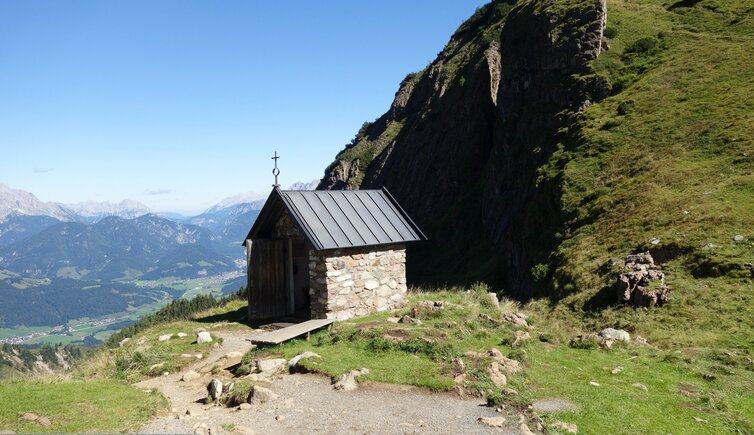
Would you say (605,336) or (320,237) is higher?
(320,237)

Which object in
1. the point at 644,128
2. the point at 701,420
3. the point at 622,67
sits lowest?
the point at 701,420

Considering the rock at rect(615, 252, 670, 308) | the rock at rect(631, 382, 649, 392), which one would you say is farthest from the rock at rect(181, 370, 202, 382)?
the rock at rect(615, 252, 670, 308)

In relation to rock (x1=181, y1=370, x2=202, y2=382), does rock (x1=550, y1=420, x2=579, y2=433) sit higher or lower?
higher

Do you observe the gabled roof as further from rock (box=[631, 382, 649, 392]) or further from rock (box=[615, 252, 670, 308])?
rock (box=[631, 382, 649, 392])

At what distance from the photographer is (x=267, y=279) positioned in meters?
21.5

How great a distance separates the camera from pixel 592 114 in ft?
132

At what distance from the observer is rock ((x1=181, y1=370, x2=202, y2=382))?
14.0 m

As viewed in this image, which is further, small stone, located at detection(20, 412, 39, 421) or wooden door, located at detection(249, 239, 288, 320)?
wooden door, located at detection(249, 239, 288, 320)

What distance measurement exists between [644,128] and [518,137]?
1596 centimetres

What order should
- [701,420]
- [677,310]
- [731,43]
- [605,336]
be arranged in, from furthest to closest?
[731,43] < [677,310] < [605,336] < [701,420]

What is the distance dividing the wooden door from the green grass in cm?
893

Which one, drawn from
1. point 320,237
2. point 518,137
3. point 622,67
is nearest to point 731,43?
point 622,67

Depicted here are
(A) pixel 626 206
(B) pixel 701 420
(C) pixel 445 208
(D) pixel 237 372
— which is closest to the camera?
(B) pixel 701 420

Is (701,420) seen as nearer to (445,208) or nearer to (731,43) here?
(731,43)
